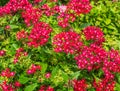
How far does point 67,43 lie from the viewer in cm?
527

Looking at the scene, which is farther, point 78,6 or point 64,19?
point 78,6

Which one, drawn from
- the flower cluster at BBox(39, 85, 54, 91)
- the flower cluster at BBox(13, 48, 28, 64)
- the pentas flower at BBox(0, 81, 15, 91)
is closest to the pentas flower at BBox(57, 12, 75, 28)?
the flower cluster at BBox(13, 48, 28, 64)

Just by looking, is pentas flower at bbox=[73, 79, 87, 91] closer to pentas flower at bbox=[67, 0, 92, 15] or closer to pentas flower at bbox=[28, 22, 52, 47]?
pentas flower at bbox=[28, 22, 52, 47]

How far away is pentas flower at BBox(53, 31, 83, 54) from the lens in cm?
527

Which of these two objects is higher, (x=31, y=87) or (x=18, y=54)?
(x=18, y=54)

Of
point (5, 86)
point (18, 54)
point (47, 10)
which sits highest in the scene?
point (47, 10)

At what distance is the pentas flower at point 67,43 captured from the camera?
527 cm

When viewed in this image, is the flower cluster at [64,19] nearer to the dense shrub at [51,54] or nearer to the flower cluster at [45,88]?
the dense shrub at [51,54]

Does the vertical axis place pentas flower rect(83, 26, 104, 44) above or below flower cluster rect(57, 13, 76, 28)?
below

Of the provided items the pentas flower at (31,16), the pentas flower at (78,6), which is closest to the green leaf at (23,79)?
the pentas flower at (31,16)

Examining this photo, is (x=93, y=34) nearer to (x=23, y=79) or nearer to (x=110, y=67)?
(x=110, y=67)

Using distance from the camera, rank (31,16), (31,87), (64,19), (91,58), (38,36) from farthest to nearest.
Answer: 1. (64,19)
2. (31,16)
3. (38,36)
4. (31,87)
5. (91,58)

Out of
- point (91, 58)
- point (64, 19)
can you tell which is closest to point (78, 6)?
point (64, 19)

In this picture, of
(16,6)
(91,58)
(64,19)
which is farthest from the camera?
(16,6)
